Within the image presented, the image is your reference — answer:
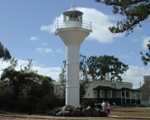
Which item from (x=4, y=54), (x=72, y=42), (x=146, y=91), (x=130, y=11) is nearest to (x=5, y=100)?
(x=4, y=54)

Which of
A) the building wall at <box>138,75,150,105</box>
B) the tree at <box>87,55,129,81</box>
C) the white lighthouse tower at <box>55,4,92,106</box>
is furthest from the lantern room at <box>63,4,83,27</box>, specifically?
the tree at <box>87,55,129,81</box>

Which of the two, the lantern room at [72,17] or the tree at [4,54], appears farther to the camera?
the tree at [4,54]

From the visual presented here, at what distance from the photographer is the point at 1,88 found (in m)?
27.8

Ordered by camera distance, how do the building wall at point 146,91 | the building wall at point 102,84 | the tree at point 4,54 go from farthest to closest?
1. the building wall at point 146,91
2. the building wall at point 102,84
3. the tree at point 4,54

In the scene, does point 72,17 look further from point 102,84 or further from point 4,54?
point 102,84

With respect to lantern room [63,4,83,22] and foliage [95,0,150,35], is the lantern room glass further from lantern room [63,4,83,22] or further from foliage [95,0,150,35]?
foliage [95,0,150,35]

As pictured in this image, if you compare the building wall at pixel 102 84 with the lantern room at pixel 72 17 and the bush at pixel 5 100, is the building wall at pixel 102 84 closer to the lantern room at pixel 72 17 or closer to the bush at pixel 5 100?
the bush at pixel 5 100

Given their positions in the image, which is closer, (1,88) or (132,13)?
(132,13)

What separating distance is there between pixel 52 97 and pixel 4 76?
6.52 metres

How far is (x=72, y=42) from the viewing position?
2264cm

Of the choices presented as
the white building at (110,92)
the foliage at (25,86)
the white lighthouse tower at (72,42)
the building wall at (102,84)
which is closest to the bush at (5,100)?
the foliage at (25,86)

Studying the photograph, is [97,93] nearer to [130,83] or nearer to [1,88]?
[130,83]

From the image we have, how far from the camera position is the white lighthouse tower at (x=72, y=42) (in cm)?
2220

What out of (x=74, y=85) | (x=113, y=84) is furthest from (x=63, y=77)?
A: (x=113, y=84)
